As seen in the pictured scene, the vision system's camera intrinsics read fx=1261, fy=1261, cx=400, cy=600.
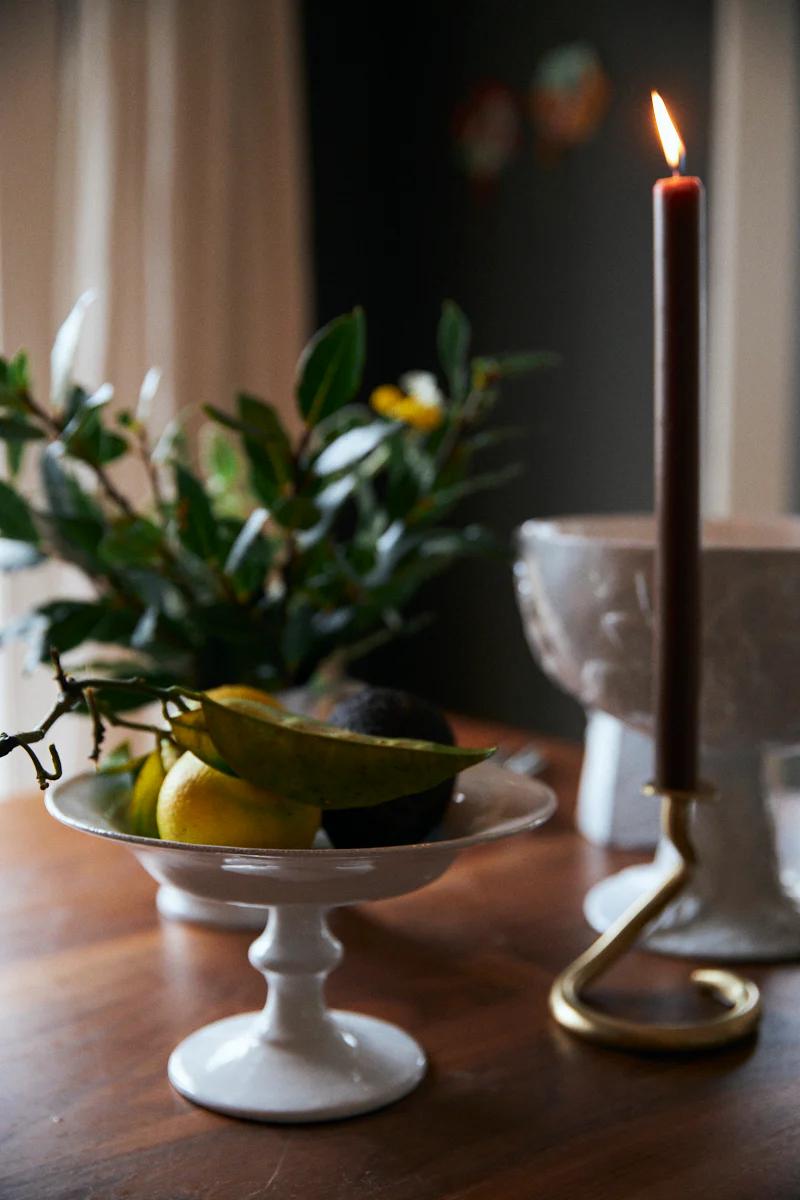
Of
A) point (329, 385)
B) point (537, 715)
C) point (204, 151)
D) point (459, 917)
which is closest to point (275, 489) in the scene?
point (329, 385)

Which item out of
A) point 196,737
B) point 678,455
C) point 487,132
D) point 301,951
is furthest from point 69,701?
point 487,132

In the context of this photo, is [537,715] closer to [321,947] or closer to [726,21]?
[726,21]

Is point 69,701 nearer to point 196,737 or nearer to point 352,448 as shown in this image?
point 196,737

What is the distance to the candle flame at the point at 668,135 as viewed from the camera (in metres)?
0.55

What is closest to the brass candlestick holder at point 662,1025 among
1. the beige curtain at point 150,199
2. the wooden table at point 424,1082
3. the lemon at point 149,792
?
the wooden table at point 424,1082

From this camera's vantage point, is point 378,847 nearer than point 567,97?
Yes

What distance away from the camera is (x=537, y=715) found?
9.02 feet

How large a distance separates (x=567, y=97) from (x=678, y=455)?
7.21 feet

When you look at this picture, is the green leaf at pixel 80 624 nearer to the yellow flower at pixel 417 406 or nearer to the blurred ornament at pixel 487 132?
the yellow flower at pixel 417 406

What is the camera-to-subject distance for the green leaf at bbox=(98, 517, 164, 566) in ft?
2.50

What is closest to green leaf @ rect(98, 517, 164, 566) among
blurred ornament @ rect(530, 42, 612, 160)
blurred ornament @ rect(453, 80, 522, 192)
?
blurred ornament @ rect(530, 42, 612, 160)

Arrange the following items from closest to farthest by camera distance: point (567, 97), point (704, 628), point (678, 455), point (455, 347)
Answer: point (678, 455) < point (704, 628) < point (455, 347) < point (567, 97)

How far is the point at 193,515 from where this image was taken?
781 mm

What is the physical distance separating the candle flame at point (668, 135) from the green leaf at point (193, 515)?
1.16 ft
